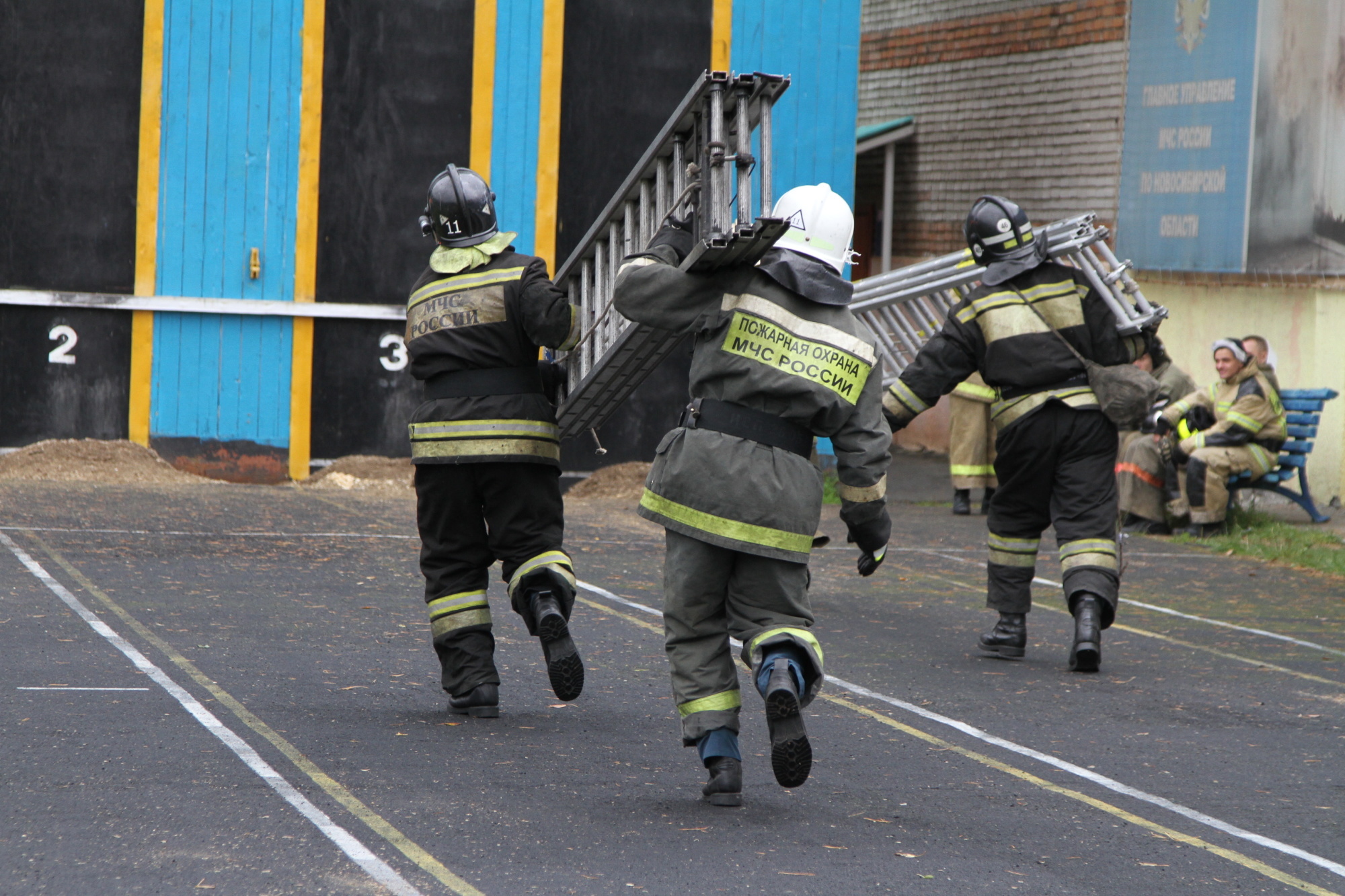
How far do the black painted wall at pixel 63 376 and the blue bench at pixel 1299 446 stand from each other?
8904 mm

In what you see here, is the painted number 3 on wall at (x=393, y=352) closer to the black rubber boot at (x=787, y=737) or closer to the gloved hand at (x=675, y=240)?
the gloved hand at (x=675, y=240)

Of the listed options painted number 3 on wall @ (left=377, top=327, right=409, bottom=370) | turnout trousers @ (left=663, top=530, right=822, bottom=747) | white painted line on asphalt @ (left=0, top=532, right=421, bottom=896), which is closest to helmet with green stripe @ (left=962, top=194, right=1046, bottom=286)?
turnout trousers @ (left=663, top=530, right=822, bottom=747)

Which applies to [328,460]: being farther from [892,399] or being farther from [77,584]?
[892,399]

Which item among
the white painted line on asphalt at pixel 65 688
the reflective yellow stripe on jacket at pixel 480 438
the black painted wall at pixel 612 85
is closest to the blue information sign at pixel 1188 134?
the black painted wall at pixel 612 85

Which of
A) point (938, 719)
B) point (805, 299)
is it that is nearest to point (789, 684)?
point (805, 299)

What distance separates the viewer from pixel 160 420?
1267 centimetres

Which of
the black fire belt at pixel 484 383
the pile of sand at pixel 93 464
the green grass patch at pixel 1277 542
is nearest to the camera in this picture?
the black fire belt at pixel 484 383

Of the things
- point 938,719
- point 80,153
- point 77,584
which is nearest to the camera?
point 938,719

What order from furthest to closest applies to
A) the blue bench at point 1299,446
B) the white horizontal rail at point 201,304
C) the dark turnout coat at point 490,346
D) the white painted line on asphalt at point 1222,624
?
1. the white horizontal rail at point 201,304
2. the blue bench at point 1299,446
3. the white painted line on asphalt at point 1222,624
4. the dark turnout coat at point 490,346

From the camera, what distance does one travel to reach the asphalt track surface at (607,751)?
405 cm

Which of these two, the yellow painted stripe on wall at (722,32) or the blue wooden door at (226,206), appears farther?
the yellow painted stripe on wall at (722,32)

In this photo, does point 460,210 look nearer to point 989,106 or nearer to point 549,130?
point 549,130

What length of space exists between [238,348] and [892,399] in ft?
24.6

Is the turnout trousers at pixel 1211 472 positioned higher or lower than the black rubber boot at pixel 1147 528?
higher
